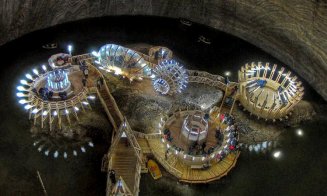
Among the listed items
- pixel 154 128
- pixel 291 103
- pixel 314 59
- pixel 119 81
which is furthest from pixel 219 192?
pixel 314 59

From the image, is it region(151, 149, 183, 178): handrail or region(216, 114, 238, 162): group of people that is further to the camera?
region(216, 114, 238, 162): group of people

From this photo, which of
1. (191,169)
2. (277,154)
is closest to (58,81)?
(191,169)

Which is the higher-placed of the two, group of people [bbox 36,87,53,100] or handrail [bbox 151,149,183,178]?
group of people [bbox 36,87,53,100]

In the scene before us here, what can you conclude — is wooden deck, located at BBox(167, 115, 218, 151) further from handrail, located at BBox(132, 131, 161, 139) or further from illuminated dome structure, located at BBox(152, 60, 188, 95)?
illuminated dome structure, located at BBox(152, 60, 188, 95)

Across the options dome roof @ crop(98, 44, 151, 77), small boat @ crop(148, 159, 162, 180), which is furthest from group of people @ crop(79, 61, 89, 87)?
small boat @ crop(148, 159, 162, 180)

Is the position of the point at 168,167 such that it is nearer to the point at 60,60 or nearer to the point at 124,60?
the point at 124,60

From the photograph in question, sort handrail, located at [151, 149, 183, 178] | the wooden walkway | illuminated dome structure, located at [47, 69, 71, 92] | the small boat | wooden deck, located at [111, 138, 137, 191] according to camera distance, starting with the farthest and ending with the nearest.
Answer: illuminated dome structure, located at [47, 69, 71, 92] → the small boat → handrail, located at [151, 149, 183, 178] → the wooden walkway → wooden deck, located at [111, 138, 137, 191]
